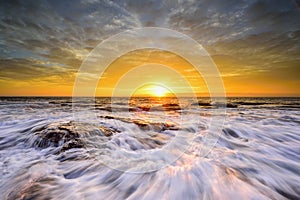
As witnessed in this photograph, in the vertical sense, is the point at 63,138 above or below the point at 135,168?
above

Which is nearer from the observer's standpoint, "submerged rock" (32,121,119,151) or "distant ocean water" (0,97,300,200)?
"distant ocean water" (0,97,300,200)

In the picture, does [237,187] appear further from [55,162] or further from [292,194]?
[55,162]

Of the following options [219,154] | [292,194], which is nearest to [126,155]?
[219,154]

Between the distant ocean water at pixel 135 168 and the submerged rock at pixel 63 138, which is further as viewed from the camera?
the submerged rock at pixel 63 138

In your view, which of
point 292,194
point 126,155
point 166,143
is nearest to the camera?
point 292,194

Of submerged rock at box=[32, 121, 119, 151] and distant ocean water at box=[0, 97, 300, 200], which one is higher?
submerged rock at box=[32, 121, 119, 151]

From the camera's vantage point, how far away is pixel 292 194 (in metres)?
2.54

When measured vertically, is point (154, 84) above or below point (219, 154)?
above

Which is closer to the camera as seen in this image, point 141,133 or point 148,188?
point 148,188

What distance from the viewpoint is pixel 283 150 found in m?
4.60

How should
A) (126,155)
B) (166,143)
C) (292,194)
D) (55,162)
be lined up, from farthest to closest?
(166,143) < (126,155) < (55,162) < (292,194)

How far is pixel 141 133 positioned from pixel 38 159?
3447 millimetres

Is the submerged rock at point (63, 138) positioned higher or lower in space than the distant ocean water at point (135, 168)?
higher

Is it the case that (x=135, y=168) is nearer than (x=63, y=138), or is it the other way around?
(x=135, y=168)
